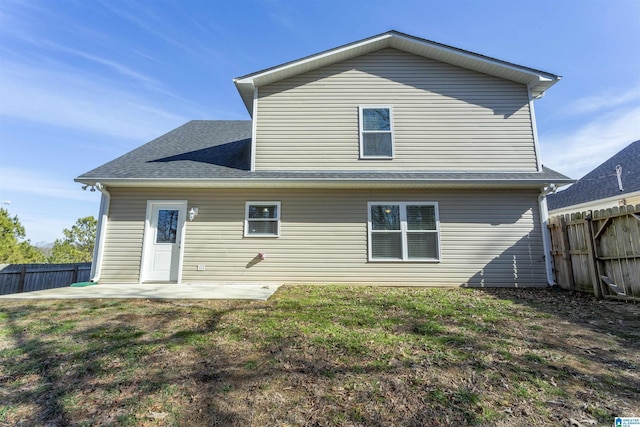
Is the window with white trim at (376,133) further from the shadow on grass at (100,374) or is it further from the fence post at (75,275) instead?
the fence post at (75,275)

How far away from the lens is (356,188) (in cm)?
729

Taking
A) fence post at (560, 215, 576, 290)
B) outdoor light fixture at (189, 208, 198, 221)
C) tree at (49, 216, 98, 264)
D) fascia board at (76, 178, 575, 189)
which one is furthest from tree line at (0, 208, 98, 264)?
fence post at (560, 215, 576, 290)

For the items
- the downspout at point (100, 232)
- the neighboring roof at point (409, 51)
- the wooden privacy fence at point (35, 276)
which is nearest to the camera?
the downspout at point (100, 232)

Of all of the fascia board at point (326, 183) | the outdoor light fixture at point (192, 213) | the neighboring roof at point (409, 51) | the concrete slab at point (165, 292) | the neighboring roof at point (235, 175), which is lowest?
the concrete slab at point (165, 292)

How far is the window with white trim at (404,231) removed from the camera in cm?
716

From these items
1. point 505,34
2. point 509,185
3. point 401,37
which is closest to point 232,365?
point 509,185

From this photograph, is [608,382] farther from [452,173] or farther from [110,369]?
[452,173]

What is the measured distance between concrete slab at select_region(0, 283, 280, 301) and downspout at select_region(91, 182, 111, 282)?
493 millimetres

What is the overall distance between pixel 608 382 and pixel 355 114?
6951 mm

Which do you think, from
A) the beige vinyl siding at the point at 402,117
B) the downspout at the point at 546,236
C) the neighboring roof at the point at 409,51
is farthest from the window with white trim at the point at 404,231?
the neighboring roof at the point at 409,51

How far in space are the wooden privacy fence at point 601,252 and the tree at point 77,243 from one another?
76.7 ft

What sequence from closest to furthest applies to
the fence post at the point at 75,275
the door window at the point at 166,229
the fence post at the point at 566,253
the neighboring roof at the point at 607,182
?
the fence post at the point at 566,253 → the door window at the point at 166,229 → the fence post at the point at 75,275 → the neighboring roof at the point at 607,182

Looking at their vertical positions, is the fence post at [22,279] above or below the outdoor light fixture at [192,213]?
below

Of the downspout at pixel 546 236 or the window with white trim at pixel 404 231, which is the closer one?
the downspout at pixel 546 236
